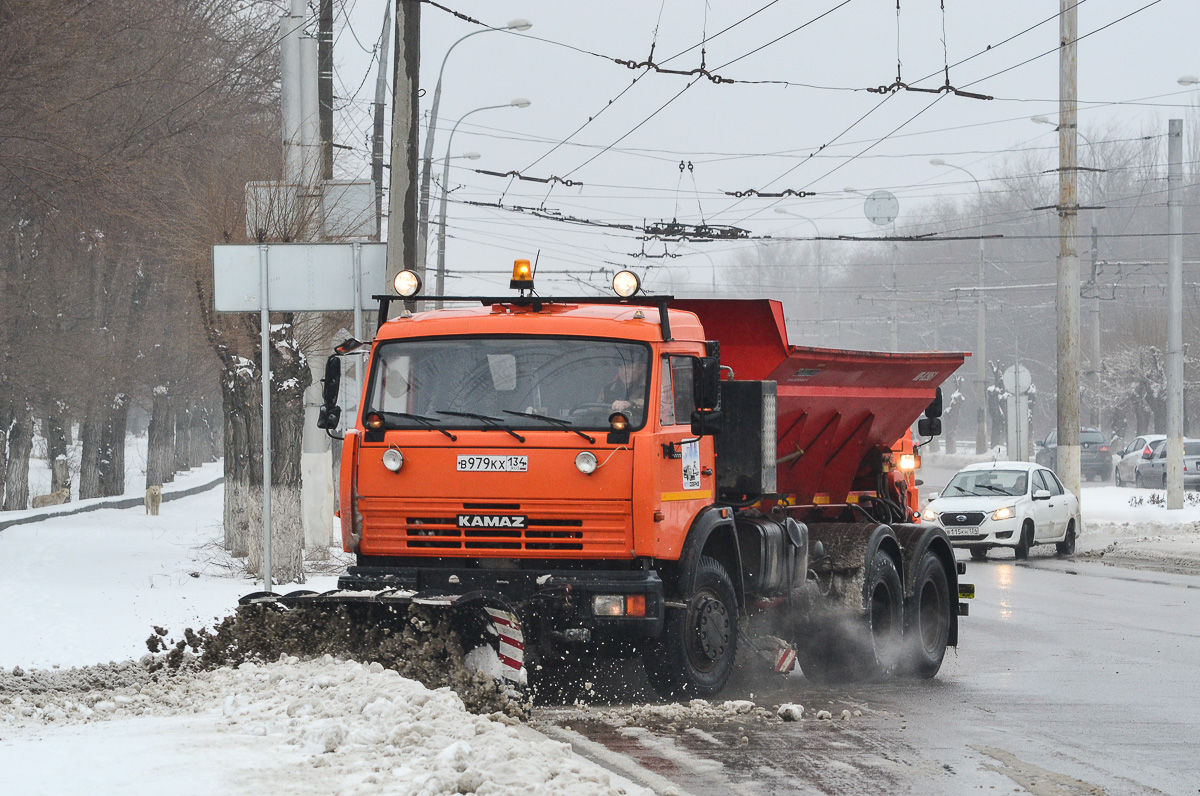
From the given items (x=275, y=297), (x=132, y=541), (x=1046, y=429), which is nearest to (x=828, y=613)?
(x=275, y=297)

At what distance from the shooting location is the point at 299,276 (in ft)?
43.3

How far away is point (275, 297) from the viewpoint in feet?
43.2

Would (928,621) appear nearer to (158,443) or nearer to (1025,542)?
(1025,542)

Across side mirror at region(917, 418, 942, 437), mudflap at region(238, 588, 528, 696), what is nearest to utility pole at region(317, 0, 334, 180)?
side mirror at region(917, 418, 942, 437)

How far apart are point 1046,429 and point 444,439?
3044 inches

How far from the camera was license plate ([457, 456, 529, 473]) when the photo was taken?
350 inches

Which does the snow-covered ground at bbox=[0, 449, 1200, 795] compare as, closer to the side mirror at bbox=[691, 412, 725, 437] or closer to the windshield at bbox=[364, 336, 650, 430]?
the windshield at bbox=[364, 336, 650, 430]

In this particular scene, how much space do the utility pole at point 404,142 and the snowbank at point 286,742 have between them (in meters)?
6.59

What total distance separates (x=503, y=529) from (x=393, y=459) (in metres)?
0.78

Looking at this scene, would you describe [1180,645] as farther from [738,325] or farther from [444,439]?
[444,439]

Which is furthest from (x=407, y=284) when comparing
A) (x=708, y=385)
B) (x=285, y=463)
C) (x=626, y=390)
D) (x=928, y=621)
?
(x=285, y=463)

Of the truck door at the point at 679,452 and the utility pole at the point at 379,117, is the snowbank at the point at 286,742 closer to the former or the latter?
the truck door at the point at 679,452

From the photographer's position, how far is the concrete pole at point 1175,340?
30469 mm

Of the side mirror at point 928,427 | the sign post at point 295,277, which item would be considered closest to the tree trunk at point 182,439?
the sign post at point 295,277
